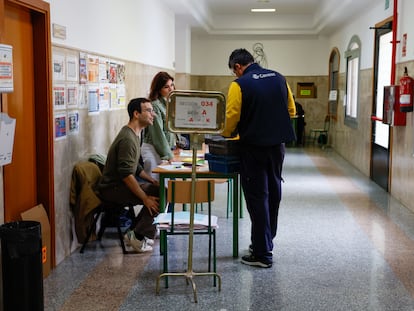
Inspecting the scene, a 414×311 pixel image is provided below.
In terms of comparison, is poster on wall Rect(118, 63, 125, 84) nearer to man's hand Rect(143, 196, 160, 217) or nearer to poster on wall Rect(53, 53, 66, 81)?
poster on wall Rect(53, 53, 66, 81)

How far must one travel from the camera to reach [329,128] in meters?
14.4

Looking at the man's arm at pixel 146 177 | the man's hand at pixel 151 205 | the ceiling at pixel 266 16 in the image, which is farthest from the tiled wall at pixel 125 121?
the ceiling at pixel 266 16

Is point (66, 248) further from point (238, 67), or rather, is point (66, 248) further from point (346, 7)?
point (346, 7)

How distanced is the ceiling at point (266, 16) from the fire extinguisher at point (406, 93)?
3.41m

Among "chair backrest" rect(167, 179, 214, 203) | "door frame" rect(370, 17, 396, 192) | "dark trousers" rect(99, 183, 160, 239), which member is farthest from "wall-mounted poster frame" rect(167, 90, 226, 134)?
"door frame" rect(370, 17, 396, 192)

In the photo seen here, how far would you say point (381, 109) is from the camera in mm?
8586

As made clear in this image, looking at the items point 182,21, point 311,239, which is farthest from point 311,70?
point 311,239

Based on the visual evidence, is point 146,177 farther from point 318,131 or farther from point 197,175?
point 318,131

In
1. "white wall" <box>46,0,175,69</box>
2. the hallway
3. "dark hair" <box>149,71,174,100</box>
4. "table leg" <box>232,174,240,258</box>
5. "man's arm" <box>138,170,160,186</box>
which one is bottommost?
the hallway

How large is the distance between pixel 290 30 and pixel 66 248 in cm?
1106

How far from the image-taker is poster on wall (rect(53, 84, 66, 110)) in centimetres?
424

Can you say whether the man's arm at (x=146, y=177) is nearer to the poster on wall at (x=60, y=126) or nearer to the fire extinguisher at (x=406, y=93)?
the poster on wall at (x=60, y=126)

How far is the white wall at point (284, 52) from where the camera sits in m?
15.1

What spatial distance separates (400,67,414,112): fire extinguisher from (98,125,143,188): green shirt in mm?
3333
